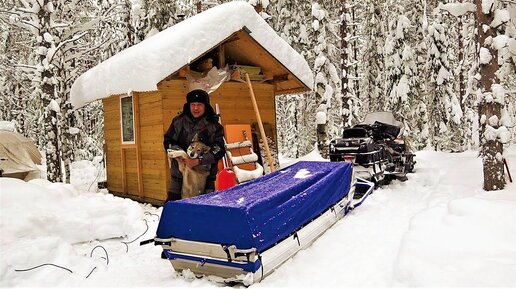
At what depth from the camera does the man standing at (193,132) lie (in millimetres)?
Answer: 6332

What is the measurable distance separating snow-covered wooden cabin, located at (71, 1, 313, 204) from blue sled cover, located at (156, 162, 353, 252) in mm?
4084

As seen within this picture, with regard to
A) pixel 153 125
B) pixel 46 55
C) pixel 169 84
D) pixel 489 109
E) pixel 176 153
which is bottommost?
pixel 176 153

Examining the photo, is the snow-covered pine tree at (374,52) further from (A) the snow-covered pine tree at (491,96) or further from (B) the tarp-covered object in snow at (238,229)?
(B) the tarp-covered object in snow at (238,229)

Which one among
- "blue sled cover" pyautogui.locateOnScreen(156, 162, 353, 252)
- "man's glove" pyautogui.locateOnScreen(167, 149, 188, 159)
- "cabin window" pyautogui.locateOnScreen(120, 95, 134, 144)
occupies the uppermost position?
"cabin window" pyautogui.locateOnScreen(120, 95, 134, 144)

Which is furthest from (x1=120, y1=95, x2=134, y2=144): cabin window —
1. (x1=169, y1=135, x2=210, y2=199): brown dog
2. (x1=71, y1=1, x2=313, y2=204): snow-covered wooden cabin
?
(x1=169, y1=135, x2=210, y2=199): brown dog

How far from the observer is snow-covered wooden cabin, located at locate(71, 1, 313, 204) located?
836 centimetres

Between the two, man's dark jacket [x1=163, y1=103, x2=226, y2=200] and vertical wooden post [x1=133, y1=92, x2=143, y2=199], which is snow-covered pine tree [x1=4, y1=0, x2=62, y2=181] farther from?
man's dark jacket [x1=163, y1=103, x2=226, y2=200]

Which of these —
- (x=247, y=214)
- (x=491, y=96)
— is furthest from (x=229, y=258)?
(x=491, y=96)

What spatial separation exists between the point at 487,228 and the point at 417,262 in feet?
5.09

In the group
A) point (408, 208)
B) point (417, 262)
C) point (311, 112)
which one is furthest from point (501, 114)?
point (311, 112)

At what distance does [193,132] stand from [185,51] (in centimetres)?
268

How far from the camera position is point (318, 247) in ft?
17.6

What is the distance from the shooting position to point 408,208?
738 cm

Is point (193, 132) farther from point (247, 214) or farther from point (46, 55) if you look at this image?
point (46, 55)
